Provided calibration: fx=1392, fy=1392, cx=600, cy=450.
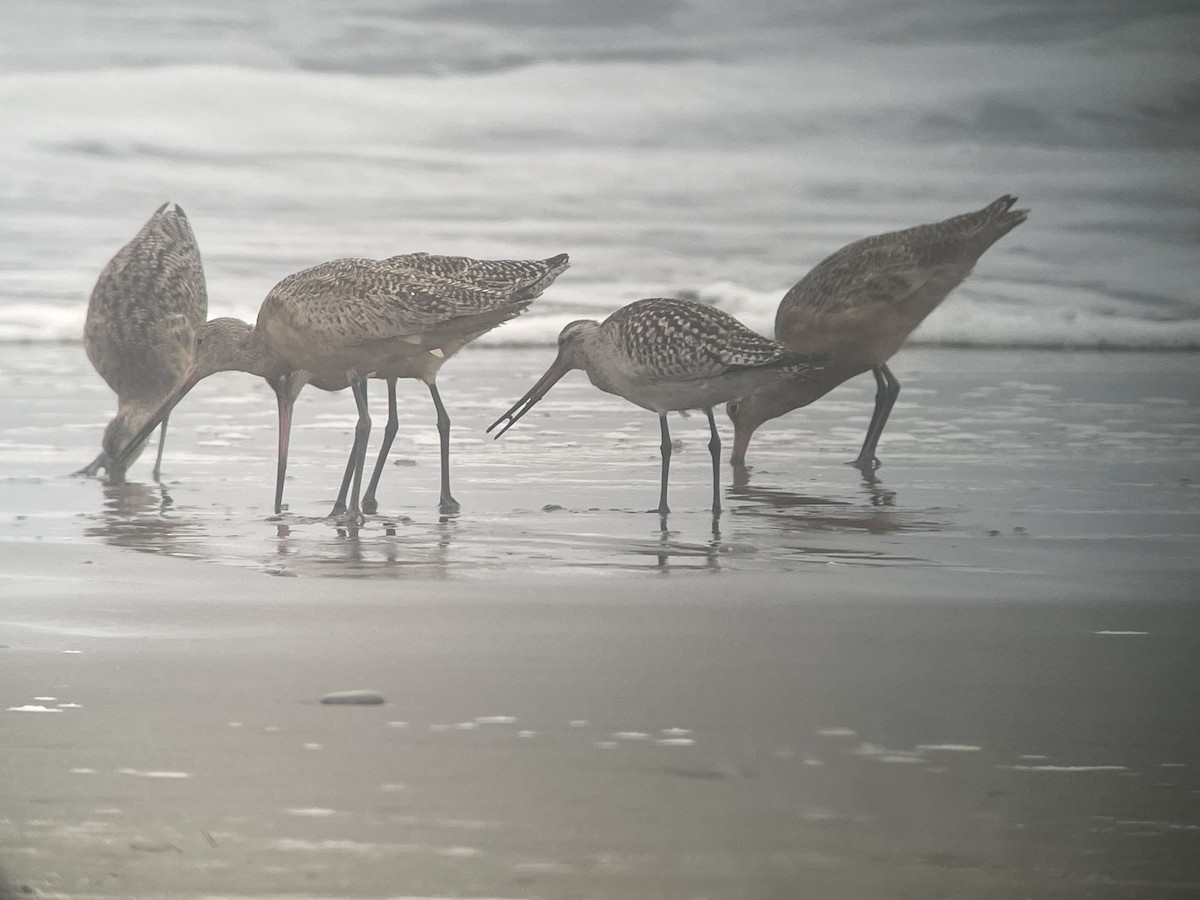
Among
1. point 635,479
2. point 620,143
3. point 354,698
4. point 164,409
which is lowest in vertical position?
point 354,698

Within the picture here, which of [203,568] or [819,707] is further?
[203,568]

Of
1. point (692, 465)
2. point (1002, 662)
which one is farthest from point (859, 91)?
point (1002, 662)

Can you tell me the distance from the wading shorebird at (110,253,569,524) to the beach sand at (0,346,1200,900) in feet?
0.87

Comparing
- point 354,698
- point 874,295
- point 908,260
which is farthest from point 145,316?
point 354,698

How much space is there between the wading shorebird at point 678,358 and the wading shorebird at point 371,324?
0.26 metres

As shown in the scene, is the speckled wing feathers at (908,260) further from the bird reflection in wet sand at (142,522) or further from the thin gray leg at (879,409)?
the bird reflection in wet sand at (142,522)

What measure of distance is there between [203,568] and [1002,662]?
1.80 m

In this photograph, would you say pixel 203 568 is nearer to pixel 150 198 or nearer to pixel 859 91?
pixel 150 198

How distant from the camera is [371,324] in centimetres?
390

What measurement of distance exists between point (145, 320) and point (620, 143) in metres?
1.87

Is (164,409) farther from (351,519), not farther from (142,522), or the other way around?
(351,519)

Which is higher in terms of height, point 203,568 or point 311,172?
point 311,172

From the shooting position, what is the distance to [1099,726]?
2.39m

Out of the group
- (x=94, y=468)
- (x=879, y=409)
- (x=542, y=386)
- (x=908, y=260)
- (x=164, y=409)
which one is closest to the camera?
(x=542, y=386)
